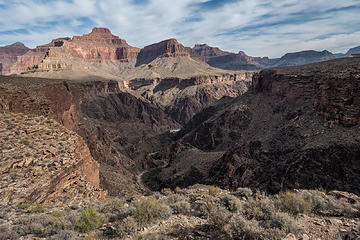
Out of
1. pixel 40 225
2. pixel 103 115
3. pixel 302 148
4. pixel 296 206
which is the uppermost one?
pixel 40 225

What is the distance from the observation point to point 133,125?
8050cm

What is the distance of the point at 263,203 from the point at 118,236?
5154mm

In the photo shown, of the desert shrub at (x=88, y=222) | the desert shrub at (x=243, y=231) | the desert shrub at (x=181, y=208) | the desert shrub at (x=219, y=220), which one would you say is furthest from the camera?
the desert shrub at (x=181, y=208)

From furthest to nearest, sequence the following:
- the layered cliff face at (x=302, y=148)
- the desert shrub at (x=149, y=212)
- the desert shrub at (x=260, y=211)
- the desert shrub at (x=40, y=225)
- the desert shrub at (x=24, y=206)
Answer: the layered cliff face at (x=302, y=148) < the desert shrub at (x=24, y=206) < the desert shrub at (x=260, y=211) < the desert shrub at (x=149, y=212) < the desert shrub at (x=40, y=225)

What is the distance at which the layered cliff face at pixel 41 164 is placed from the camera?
32.2 feet

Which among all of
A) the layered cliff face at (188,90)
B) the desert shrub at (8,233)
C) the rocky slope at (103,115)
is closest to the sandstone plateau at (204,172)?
the desert shrub at (8,233)

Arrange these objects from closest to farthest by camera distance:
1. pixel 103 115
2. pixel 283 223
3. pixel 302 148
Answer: pixel 283 223 → pixel 302 148 → pixel 103 115

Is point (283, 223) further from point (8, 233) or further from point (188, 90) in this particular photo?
point (188, 90)

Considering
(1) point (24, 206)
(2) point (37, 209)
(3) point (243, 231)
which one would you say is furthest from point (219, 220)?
(1) point (24, 206)

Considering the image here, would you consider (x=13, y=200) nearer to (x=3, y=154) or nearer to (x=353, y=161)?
(x=3, y=154)

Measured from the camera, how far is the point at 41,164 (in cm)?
1121

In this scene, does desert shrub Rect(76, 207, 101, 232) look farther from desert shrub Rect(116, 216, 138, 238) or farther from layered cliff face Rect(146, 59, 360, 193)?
layered cliff face Rect(146, 59, 360, 193)

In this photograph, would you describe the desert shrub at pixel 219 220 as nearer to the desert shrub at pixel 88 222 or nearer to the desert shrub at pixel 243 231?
the desert shrub at pixel 243 231

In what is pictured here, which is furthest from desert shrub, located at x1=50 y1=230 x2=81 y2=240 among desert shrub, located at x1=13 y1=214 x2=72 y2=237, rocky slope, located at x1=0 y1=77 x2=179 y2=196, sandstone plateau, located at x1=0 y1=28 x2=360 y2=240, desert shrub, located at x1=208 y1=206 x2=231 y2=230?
rocky slope, located at x1=0 y1=77 x2=179 y2=196
